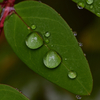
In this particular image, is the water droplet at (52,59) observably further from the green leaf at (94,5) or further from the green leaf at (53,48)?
the green leaf at (94,5)

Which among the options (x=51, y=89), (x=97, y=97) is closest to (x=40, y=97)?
(x=51, y=89)

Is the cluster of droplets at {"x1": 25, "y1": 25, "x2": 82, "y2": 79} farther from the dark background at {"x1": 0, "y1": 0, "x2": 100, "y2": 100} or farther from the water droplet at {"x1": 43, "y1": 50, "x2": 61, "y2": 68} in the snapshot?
the dark background at {"x1": 0, "y1": 0, "x2": 100, "y2": 100}

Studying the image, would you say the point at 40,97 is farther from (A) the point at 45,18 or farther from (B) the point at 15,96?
(A) the point at 45,18

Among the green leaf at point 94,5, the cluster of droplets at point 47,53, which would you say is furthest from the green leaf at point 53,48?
the green leaf at point 94,5

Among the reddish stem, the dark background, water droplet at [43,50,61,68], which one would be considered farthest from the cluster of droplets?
the dark background

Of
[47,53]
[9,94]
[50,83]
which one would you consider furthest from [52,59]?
[50,83]

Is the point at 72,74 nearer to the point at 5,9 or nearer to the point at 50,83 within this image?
the point at 5,9
